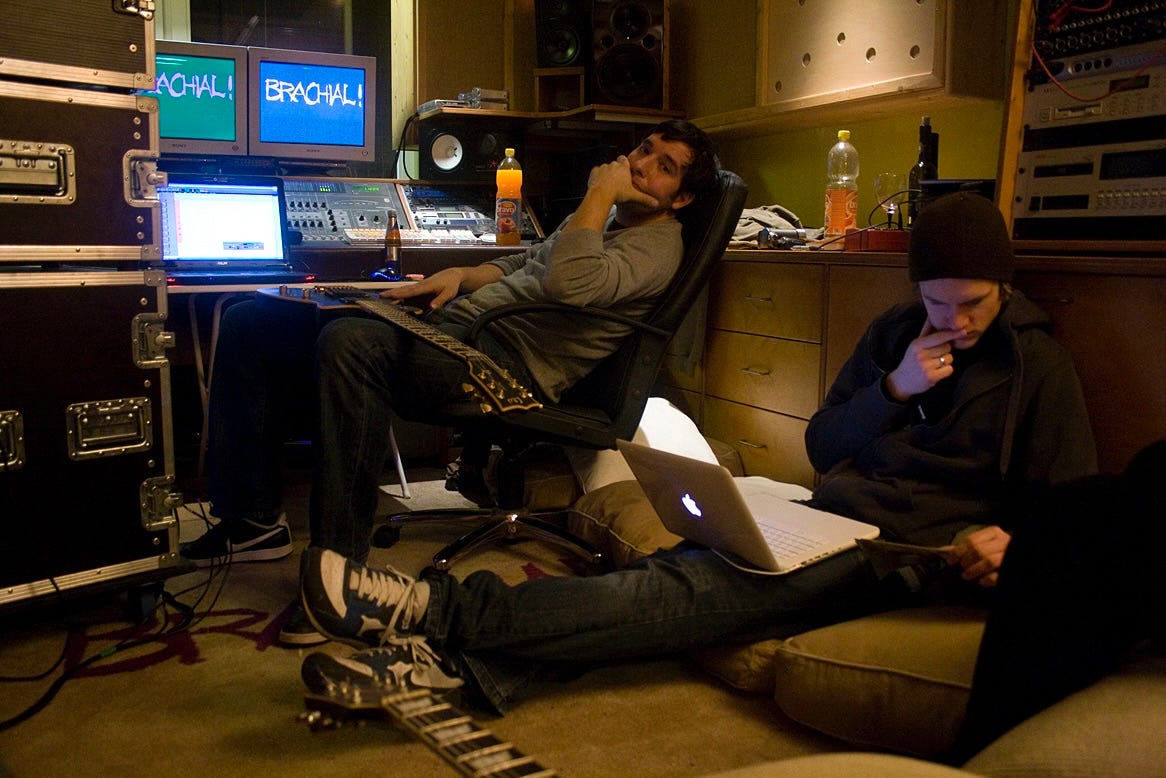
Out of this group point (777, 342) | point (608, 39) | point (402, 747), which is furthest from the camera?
point (608, 39)

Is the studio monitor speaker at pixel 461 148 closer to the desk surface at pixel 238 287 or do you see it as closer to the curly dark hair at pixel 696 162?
the desk surface at pixel 238 287

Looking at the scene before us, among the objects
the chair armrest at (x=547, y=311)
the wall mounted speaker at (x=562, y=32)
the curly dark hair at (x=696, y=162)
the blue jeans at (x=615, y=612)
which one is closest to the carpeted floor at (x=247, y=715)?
the blue jeans at (x=615, y=612)

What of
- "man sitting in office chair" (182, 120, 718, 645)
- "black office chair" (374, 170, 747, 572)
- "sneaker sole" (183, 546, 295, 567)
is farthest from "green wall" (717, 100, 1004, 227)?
"sneaker sole" (183, 546, 295, 567)

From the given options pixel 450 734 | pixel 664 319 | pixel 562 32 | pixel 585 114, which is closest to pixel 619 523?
pixel 664 319

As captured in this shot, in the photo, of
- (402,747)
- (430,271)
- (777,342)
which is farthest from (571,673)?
(430,271)

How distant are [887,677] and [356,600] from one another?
811 mm

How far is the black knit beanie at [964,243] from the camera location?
159cm

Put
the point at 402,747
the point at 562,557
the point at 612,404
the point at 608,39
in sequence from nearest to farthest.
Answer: the point at 402,747, the point at 612,404, the point at 562,557, the point at 608,39

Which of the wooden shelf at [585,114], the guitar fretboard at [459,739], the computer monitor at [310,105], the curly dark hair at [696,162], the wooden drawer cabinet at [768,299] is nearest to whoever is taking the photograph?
the guitar fretboard at [459,739]

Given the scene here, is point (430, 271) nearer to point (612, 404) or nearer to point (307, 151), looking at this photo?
point (307, 151)

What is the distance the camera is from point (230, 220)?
300 centimetres

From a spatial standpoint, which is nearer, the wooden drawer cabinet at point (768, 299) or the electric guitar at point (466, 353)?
the electric guitar at point (466, 353)

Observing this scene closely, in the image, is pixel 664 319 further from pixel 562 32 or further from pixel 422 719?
pixel 562 32

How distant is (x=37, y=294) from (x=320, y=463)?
0.58 meters
